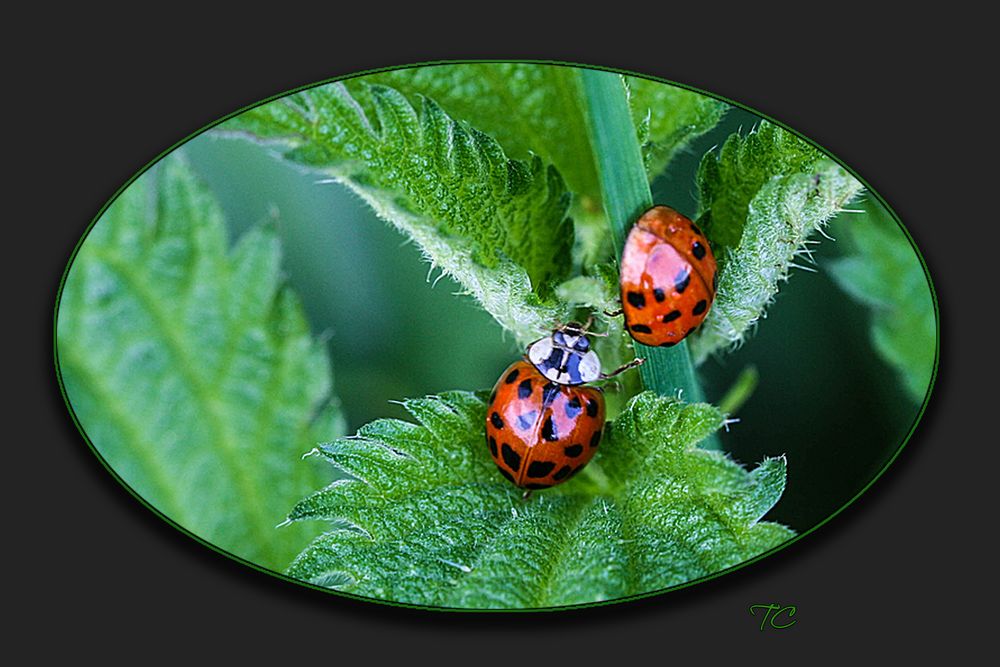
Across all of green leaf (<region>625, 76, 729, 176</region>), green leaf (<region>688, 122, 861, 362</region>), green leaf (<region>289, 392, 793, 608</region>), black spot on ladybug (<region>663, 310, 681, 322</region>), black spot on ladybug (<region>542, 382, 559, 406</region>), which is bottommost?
green leaf (<region>289, 392, 793, 608</region>)

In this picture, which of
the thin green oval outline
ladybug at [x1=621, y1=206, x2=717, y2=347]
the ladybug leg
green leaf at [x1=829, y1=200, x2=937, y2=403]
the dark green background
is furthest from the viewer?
green leaf at [x1=829, y1=200, x2=937, y2=403]

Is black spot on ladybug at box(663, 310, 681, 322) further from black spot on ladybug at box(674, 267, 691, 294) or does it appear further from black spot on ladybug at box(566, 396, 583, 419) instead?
black spot on ladybug at box(566, 396, 583, 419)

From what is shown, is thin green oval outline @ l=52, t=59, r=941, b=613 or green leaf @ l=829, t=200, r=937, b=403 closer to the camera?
thin green oval outline @ l=52, t=59, r=941, b=613

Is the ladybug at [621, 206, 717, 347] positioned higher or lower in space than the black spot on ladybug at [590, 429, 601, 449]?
higher

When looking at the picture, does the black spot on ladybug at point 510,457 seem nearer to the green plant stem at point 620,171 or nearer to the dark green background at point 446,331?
the green plant stem at point 620,171

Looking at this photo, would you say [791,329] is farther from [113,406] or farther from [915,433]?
[113,406]

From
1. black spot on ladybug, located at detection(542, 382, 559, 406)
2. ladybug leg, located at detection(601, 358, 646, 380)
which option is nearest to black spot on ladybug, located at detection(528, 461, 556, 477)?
black spot on ladybug, located at detection(542, 382, 559, 406)

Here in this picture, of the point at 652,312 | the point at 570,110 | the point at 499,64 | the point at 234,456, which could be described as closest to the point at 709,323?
the point at 652,312
